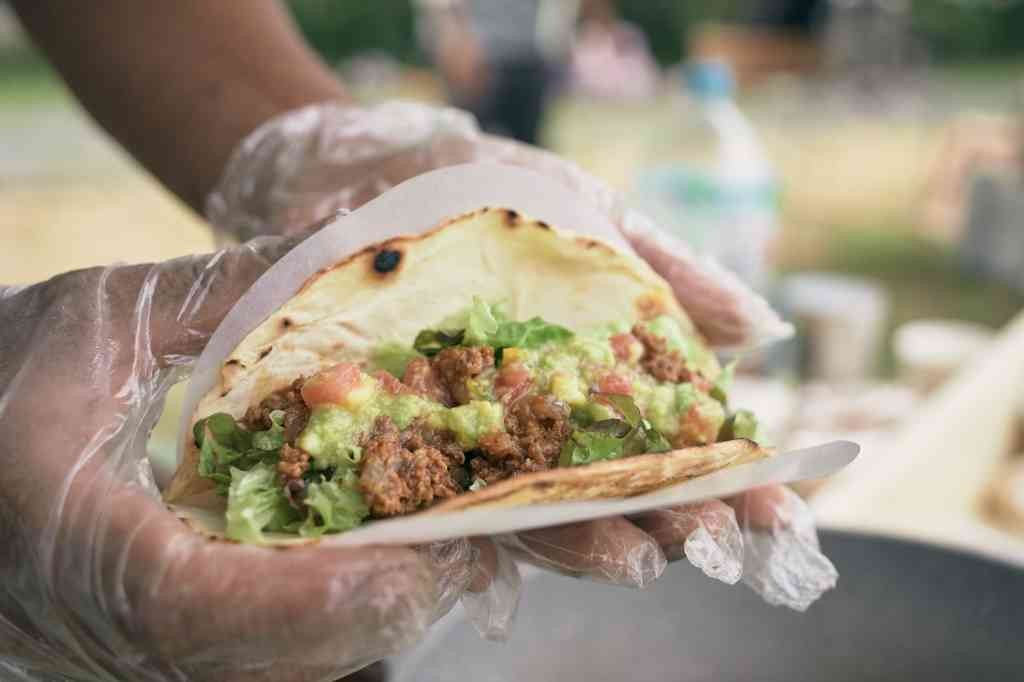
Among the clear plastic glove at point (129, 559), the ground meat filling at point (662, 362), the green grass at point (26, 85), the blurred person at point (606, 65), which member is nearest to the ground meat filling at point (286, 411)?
the clear plastic glove at point (129, 559)

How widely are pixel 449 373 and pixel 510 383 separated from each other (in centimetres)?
7

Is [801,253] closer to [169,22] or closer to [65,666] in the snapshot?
[169,22]

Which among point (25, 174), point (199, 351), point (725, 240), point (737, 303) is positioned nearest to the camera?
point (199, 351)

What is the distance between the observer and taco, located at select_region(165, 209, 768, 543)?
1160 millimetres

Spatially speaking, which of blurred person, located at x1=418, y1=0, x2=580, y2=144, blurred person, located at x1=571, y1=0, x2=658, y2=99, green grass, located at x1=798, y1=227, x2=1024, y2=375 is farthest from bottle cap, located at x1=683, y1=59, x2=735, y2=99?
blurred person, located at x1=571, y1=0, x2=658, y2=99

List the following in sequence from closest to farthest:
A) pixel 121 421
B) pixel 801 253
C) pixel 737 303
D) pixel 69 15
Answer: pixel 121 421 < pixel 737 303 < pixel 69 15 < pixel 801 253

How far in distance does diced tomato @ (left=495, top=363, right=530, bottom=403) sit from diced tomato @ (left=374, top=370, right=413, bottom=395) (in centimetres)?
10

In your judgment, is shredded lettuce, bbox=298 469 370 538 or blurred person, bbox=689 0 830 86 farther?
blurred person, bbox=689 0 830 86

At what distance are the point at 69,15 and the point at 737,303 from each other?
1.20m

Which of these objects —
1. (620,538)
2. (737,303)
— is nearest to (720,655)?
(620,538)

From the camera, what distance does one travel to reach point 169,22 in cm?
191

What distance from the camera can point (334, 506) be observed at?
1.15 m

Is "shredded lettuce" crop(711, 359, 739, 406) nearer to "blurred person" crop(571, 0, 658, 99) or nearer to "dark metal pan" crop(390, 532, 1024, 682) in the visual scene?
"dark metal pan" crop(390, 532, 1024, 682)

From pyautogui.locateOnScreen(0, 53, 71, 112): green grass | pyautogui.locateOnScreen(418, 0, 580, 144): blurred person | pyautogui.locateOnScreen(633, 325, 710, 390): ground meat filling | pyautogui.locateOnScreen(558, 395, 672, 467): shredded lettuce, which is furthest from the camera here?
pyautogui.locateOnScreen(0, 53, 71, 112): green grass
